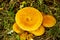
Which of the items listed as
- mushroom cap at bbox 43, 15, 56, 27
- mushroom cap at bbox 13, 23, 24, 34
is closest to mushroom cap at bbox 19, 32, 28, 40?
mushroom cap at bbox 13, 23, 24, 34

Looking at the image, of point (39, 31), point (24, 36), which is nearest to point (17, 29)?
point (24, 36)

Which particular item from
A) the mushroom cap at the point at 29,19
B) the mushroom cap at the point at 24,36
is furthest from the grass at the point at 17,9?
the mushroom cap at the point at 29,19

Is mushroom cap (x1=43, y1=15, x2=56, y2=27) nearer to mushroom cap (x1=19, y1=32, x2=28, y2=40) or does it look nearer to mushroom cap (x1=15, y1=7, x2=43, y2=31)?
mushroom cap (x1=15, y1=7, x2=43, y2=31)

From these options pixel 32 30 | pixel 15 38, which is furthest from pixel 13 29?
pixel 32 30

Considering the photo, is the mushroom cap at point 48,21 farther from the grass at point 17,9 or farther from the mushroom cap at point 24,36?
the mushroom cap at point 24,36

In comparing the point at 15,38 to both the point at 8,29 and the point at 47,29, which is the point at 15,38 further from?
the point at 47,29
